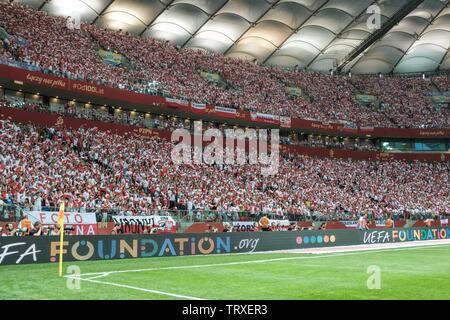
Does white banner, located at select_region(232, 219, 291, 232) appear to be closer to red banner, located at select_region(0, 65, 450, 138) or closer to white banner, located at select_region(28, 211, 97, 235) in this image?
white banner, located at select_region(28, 211, 97, 235)

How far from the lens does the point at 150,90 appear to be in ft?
151

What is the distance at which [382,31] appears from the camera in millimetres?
58281

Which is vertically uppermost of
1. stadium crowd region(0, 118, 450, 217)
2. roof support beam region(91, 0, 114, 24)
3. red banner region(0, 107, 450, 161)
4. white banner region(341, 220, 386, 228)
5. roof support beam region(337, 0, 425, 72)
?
roof support beam region(91, 0, 114, 24)

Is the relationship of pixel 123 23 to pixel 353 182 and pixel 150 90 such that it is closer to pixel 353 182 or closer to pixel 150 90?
pixel 150 90

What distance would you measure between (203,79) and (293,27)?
47.0ft

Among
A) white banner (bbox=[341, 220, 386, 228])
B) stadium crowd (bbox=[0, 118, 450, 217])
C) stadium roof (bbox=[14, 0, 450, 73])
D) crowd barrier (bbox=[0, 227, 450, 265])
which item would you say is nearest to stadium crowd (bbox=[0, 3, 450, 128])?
stadium roof (bbox=[14, 0, 450, 73])

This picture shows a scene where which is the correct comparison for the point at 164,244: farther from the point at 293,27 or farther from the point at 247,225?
the point at 293,27

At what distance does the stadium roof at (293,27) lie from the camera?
2181 inches

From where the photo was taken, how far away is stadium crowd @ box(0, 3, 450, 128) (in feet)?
138

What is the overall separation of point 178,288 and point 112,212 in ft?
55.8

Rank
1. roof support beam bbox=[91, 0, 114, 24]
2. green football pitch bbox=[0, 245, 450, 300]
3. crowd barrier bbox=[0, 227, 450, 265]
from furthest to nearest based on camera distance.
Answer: roof support beam bbox=[91, 0, 114, 24]
crowd barrier bbox=[0, 227, 450, 265]
green football pitch bbox=[0, 245, 450, 300]

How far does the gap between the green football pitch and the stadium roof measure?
138 feet

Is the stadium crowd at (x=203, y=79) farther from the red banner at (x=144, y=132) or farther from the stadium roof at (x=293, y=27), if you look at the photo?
the red banner at (x=144, y=132)

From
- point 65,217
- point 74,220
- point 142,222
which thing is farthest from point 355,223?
point 65,217
